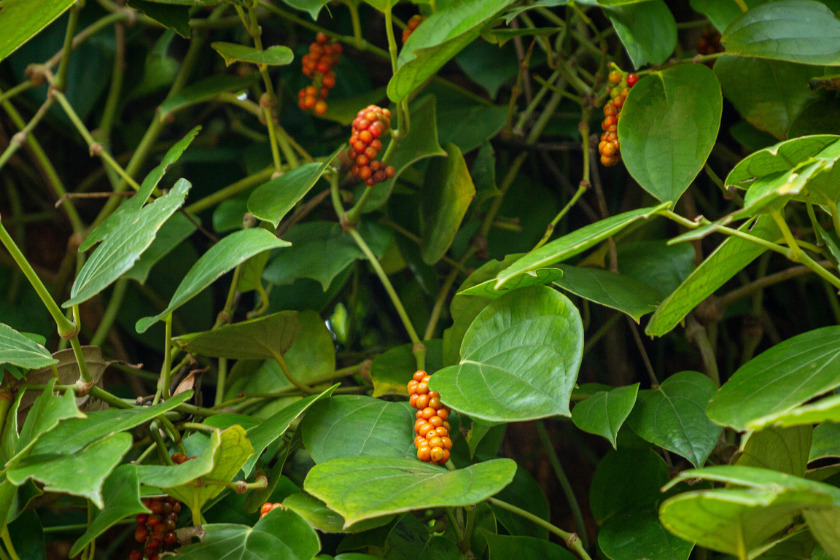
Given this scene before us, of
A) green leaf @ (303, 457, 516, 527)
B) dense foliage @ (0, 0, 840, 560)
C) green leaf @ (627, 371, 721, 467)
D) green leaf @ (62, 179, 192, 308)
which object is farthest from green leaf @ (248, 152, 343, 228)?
green leaf @ (627, 371, 721, 467)

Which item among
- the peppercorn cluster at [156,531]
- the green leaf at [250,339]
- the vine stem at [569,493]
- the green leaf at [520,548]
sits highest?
the green leaf at [250,339]

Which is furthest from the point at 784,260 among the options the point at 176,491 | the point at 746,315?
the point at 176,491

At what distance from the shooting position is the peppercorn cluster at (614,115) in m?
0.59

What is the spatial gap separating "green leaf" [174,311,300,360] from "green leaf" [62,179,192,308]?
12cm

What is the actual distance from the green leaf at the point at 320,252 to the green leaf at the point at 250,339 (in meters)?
0.06

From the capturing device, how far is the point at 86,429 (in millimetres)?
456

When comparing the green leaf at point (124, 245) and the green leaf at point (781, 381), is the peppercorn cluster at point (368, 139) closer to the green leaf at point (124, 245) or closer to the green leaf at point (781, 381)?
the green leaf at point (124, 245)

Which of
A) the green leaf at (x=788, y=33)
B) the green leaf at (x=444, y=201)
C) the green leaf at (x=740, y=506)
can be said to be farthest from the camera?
the green leaf at (x=444, y=201)

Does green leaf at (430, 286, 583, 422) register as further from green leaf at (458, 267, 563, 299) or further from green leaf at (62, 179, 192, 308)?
green leaf at (62, 179, 192, 308)

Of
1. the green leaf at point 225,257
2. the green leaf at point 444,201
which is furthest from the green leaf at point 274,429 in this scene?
the green leaf at point 444,201

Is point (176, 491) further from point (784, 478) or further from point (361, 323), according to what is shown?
point (361, 323)

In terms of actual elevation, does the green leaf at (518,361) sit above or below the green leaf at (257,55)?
below

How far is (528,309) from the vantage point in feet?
1.61

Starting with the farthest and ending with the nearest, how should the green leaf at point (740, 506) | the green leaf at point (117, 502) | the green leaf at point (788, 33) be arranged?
the green leaf at point (788, 33) < the green leaf at point (117, 502) < the green leaf at point (740, 506)
